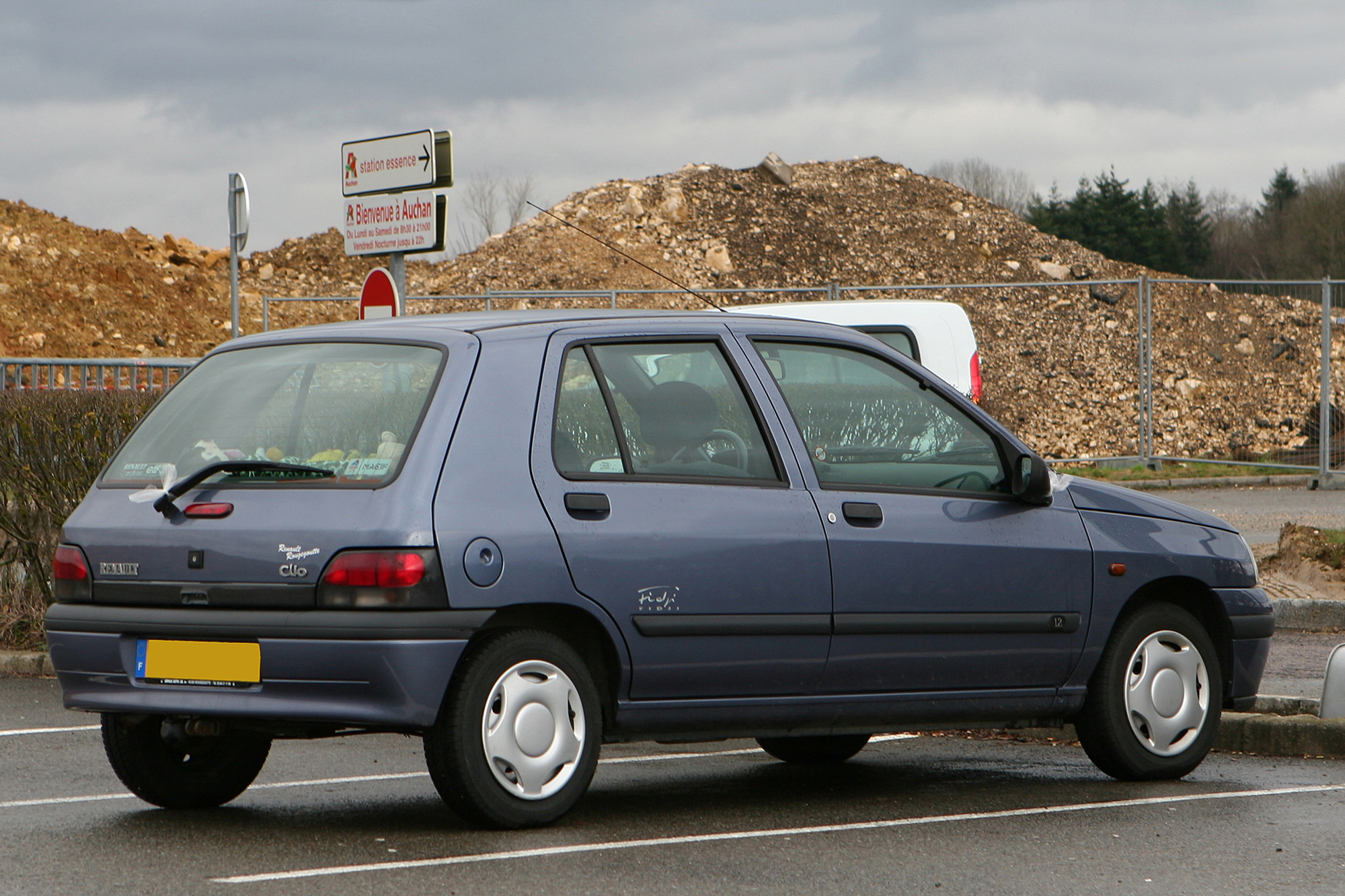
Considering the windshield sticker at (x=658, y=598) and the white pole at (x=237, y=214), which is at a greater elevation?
the white pole at (x=237, y=214)

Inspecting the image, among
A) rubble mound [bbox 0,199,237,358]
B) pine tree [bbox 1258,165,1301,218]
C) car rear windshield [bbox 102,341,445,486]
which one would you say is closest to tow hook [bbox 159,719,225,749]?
car rear windshield [bbox 102,341,445,486]

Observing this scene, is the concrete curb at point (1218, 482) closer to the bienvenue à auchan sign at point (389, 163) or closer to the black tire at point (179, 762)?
the bienvenue à auchan sign at point (389, 163)

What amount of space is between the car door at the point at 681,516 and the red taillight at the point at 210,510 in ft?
3.13

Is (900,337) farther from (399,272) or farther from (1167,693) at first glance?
(1167,693)

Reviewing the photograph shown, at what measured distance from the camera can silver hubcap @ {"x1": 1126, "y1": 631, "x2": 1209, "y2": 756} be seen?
6730mm

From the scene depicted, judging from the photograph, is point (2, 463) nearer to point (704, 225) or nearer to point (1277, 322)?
point (1277, 322)

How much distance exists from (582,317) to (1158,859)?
8.34 feet

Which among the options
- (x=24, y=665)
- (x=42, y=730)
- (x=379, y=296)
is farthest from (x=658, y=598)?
(x=379, y=296)

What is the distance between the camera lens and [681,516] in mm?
5723

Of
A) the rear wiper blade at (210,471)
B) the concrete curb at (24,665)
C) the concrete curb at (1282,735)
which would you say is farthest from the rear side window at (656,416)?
the concrete curb at (24,665)

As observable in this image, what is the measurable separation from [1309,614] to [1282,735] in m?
3.51

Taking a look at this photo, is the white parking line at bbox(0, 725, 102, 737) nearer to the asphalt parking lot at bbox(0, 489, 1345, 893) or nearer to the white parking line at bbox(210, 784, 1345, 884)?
the asphalt parking lot at bbox(0, 489, 1345, 893)

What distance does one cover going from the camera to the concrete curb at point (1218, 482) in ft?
73.3

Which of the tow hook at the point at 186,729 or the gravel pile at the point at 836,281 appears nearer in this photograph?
the tow hook at the point at 186,729
